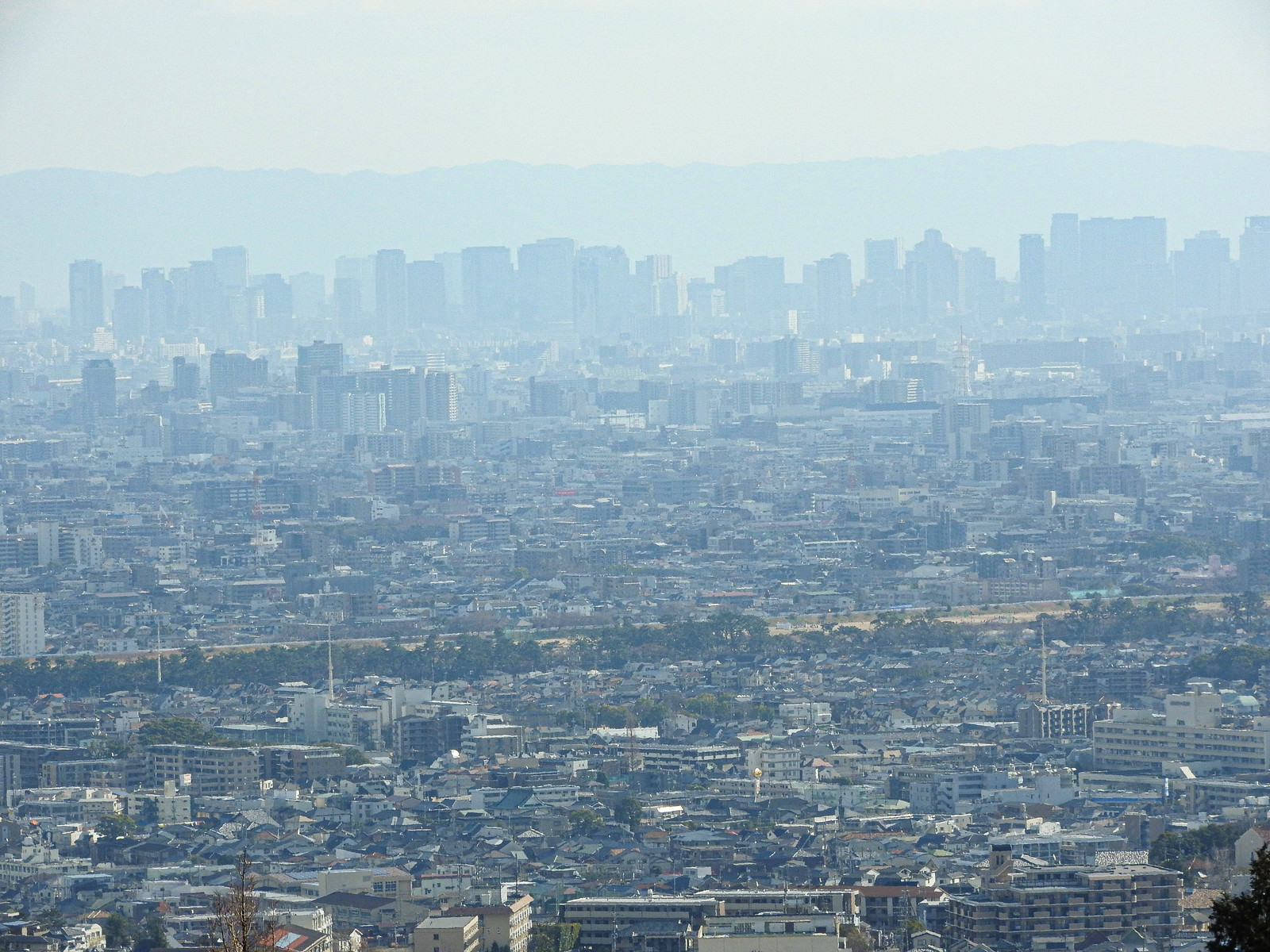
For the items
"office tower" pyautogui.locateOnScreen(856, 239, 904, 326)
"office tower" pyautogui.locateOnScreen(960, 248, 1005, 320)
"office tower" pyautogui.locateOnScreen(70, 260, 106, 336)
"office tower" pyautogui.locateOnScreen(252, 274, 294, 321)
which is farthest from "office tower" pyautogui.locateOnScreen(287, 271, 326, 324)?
"office tower" pyautogui.locateOnScreen(960, 248, 1005, 320)

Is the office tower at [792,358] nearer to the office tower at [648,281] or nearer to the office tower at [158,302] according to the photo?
the office tower at [648,281]

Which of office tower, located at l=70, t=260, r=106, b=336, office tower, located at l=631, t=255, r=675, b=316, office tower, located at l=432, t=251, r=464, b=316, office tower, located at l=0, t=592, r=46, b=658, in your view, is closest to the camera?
office tower, located at l=0, t=592, r=46, b=658

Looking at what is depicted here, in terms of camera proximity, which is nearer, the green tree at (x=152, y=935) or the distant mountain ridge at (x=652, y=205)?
the green tree at (x=152, y=935)

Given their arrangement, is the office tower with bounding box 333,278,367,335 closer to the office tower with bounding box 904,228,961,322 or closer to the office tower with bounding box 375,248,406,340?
the office tower with bounding box 375,248,406,340

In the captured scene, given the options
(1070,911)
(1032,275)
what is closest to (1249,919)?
(1070,911)

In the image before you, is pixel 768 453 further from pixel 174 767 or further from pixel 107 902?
pixel 107 902

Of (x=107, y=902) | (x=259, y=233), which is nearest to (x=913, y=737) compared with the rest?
(x=107, y=902)

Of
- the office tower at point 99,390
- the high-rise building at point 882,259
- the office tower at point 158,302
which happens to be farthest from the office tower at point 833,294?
the office tower at point 99,390
